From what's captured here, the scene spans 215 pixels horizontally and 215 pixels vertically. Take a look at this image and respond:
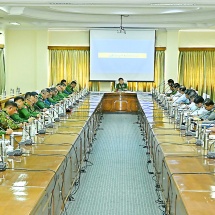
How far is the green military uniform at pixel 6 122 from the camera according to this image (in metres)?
6.12

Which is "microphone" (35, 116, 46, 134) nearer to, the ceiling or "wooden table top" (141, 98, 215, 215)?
"wooden table top" (141, 98, 215, 215)

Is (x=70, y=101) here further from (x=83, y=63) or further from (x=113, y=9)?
(x=83, y=63)

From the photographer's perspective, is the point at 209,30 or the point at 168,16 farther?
the point at 209,30

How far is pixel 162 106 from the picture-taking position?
9.97 m

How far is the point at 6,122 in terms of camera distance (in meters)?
6.16

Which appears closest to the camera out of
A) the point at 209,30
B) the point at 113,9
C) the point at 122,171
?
the point at 122,171

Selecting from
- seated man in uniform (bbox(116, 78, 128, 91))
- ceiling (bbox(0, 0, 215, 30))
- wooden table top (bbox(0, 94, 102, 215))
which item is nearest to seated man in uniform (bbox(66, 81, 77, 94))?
seated man in uniform (bbox(116, 78, 128, 91))

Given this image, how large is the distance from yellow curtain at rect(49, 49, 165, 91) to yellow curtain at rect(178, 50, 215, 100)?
0.75 metres

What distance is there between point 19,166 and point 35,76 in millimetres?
11050

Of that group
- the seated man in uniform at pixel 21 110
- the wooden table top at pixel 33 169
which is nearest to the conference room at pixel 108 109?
the wooden table top at pixel 33 169

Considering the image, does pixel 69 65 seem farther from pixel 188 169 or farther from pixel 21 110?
pixel 188 169

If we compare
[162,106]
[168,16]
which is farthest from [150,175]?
[168,16]

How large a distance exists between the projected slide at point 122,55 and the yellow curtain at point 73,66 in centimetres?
22

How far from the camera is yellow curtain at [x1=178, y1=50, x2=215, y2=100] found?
1480 centimetres
